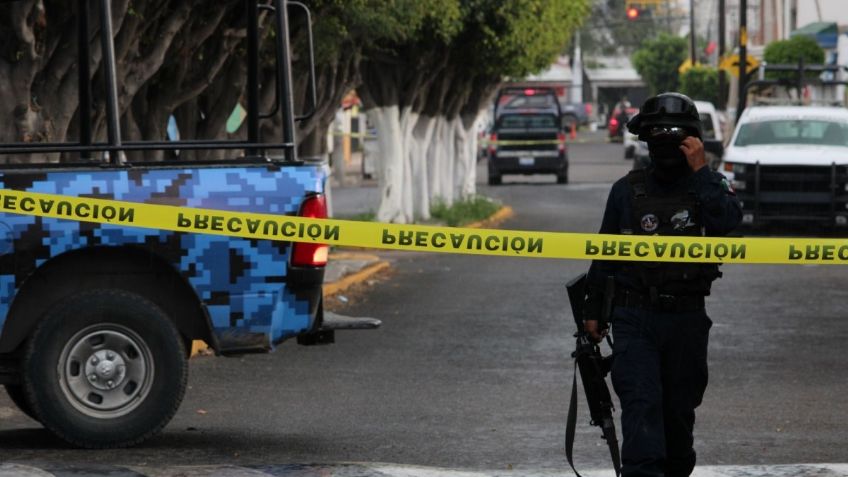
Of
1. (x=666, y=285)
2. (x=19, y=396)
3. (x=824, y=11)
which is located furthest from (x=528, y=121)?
(x=666, y=285)

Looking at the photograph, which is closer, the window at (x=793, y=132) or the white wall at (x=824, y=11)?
the window at (x=793, y=132)

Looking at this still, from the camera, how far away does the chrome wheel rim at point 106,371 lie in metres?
8.54

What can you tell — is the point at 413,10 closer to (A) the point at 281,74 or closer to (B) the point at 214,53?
(B) the point at 214,53

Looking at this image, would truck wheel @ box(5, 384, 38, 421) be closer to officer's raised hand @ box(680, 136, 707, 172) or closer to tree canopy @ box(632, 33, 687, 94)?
officer's raised hand @ box(680, 136, 707, 172)

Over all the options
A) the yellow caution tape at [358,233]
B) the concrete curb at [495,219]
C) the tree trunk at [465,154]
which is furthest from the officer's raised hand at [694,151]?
the tree trunk at [465,154]

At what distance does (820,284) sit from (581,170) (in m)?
36.1

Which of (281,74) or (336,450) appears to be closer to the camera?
(336,450)

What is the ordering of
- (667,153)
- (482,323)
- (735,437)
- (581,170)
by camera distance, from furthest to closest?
(581,170), (482,323), (735,437), (667,153)

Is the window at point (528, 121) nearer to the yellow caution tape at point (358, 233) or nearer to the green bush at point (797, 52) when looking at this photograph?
the green bush at point (797, 52)

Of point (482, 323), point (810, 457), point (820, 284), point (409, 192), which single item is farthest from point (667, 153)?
point (409, 192)

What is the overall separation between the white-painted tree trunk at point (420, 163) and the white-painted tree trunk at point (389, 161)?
2.01m

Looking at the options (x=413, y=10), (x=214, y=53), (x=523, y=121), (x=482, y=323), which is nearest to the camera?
(x=482, y=323)

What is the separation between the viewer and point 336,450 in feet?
29.1

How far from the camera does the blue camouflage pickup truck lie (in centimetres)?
848
